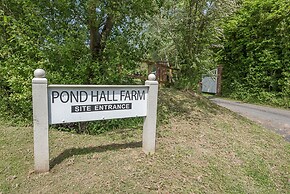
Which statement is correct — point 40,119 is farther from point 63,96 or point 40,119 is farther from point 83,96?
point 83,96

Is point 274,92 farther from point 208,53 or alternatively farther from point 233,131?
point 233,131

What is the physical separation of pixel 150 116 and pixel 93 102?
862 millimetres

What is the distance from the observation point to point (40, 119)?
242 cm

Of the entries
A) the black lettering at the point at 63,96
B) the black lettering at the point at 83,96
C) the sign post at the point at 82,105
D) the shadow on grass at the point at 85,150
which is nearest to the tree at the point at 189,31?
the sign post at the point at 82,105

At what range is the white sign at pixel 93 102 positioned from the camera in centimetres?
250

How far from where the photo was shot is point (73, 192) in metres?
2.30

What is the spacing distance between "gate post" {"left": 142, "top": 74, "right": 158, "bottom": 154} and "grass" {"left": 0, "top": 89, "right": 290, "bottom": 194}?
158 millimetres

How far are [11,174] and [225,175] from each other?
2728 millimetres

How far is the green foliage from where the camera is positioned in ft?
31.0

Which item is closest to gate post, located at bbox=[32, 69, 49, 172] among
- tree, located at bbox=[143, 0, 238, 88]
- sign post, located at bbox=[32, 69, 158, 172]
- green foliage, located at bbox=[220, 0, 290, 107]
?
sign post, located at bbox=[32, 69, 158, 172]

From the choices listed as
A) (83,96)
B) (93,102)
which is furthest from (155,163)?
(83,96)

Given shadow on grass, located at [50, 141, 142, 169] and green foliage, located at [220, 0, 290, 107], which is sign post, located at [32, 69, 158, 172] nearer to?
shadow on grass, located at [50, 141, 142, 169]

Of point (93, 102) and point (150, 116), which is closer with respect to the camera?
point (93, 102)

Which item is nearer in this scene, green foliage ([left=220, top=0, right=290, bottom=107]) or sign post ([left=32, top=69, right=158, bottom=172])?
sign post ([left=32, top=69, right=158, bottom=172])
